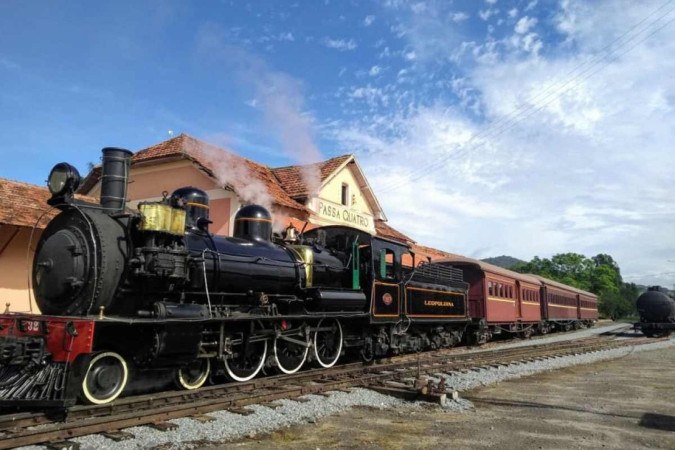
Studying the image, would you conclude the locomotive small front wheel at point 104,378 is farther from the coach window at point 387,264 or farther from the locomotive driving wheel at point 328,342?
the coach window at point 387,264

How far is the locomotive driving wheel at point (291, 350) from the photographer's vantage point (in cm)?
949

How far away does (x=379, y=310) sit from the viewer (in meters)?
11.8

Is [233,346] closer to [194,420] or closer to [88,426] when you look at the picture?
[194,420]

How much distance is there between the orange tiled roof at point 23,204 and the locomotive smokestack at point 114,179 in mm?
4759

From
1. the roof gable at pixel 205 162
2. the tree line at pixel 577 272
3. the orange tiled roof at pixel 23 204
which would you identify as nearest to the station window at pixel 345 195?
the roof gable at pixel 205 162

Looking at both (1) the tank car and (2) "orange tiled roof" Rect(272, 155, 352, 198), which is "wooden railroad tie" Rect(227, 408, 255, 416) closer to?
(2) "orange tiled roof" Rect(272, 155, 352, 198)

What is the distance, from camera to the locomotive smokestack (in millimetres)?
7789

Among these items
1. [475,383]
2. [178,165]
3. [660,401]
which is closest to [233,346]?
[475,383]

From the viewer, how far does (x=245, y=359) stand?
28.8 feet

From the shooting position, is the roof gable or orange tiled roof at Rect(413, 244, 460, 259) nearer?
the roof gable

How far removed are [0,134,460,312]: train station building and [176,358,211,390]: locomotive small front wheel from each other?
4111 millimetres

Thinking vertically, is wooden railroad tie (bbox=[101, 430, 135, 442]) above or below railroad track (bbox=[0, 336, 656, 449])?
below

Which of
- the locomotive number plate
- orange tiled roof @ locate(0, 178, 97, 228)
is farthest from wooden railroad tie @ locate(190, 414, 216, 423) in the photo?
orange tiled roof @ locate(0, 178, 97, 228)

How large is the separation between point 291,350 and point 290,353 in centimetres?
6
